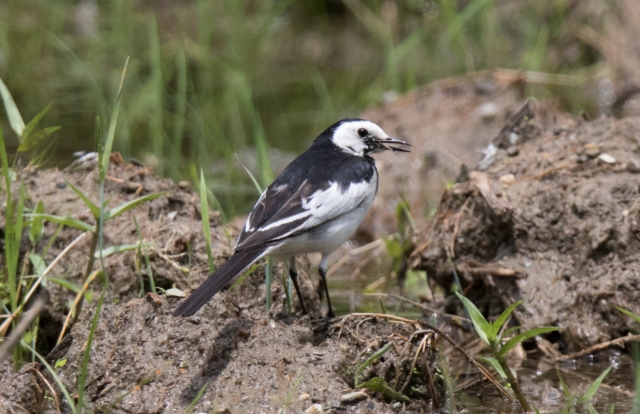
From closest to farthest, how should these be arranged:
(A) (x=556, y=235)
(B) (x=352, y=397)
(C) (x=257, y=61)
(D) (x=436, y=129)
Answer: (B) (x=352, y=397) < (A) (x=556, y=235) < (D) (x=436, y=129) < (C) (x=257, y=61)

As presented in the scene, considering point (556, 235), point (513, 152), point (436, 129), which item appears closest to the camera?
point (556, 235)

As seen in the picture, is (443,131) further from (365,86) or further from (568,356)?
(568,356)

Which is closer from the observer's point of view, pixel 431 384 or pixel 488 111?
pixel 431 384

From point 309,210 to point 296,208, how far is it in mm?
72

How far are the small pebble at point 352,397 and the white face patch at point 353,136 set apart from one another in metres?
2.08

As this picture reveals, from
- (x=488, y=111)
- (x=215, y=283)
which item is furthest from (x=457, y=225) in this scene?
(x=488, y=111)

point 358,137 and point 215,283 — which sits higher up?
point 358,137

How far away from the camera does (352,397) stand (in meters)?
4.04

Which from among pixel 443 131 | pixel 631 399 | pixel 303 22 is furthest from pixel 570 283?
pixel 303 22

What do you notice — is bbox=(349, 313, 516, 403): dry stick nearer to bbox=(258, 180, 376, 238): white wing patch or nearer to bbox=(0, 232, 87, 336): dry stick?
bbox=(258, 180, 376, 238): white wing patch

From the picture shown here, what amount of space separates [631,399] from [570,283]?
0.97 m

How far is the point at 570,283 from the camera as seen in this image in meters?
5.51

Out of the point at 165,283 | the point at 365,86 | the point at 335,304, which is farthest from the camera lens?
the point at 365,86

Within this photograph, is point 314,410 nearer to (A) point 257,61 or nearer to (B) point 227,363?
(B) point 227,363
